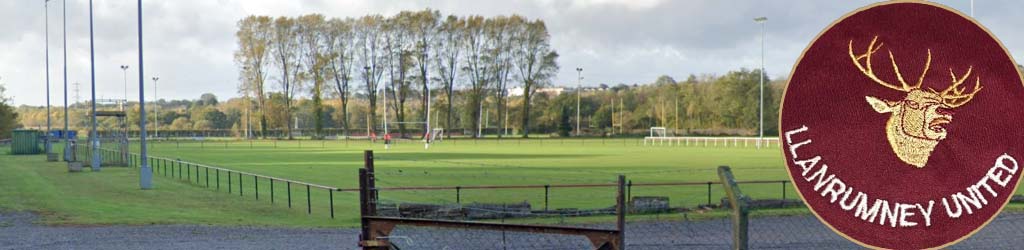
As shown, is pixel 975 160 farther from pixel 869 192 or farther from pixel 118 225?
pixel 118 225

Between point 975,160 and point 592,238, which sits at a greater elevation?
point 975,160

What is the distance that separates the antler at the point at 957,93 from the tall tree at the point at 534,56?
326ft

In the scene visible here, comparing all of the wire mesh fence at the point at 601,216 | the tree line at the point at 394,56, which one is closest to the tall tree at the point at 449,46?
the tree line at the point at 394,56

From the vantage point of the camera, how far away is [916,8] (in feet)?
12.3

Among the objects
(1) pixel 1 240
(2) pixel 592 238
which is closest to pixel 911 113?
(2) pixel 592 238

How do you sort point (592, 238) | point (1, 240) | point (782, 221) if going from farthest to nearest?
1. point (782, 221)
2. point (1, 240)
3. point (592, 238)

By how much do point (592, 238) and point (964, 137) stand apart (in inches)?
87.8

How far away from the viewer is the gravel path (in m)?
11.9

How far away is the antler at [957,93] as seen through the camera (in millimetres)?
3711

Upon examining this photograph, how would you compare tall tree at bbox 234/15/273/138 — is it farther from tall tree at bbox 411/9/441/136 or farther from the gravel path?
the gravel path

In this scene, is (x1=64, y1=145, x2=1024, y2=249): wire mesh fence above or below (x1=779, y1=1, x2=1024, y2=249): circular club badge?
below

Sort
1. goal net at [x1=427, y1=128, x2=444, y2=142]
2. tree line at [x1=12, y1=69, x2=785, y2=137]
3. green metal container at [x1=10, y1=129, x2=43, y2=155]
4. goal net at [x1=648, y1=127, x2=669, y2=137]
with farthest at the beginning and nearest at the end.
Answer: tree line at [x1=12, y1=69, x2=785, y2=137] < goal net at [x1=648, y1=127, x2=669, y2=137] < goal net at [x1=427, y1=128, x2=444, y2=142] < green metal container at [x1=10, y1=129, x2=43, y2=155]

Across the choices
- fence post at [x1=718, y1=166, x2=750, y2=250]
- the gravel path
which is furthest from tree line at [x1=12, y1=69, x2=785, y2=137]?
fence post at [x1=718, y1=166, x2=750, y2=250]

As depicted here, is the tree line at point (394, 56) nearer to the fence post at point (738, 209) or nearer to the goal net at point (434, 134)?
the goal net at point (434, 134)
